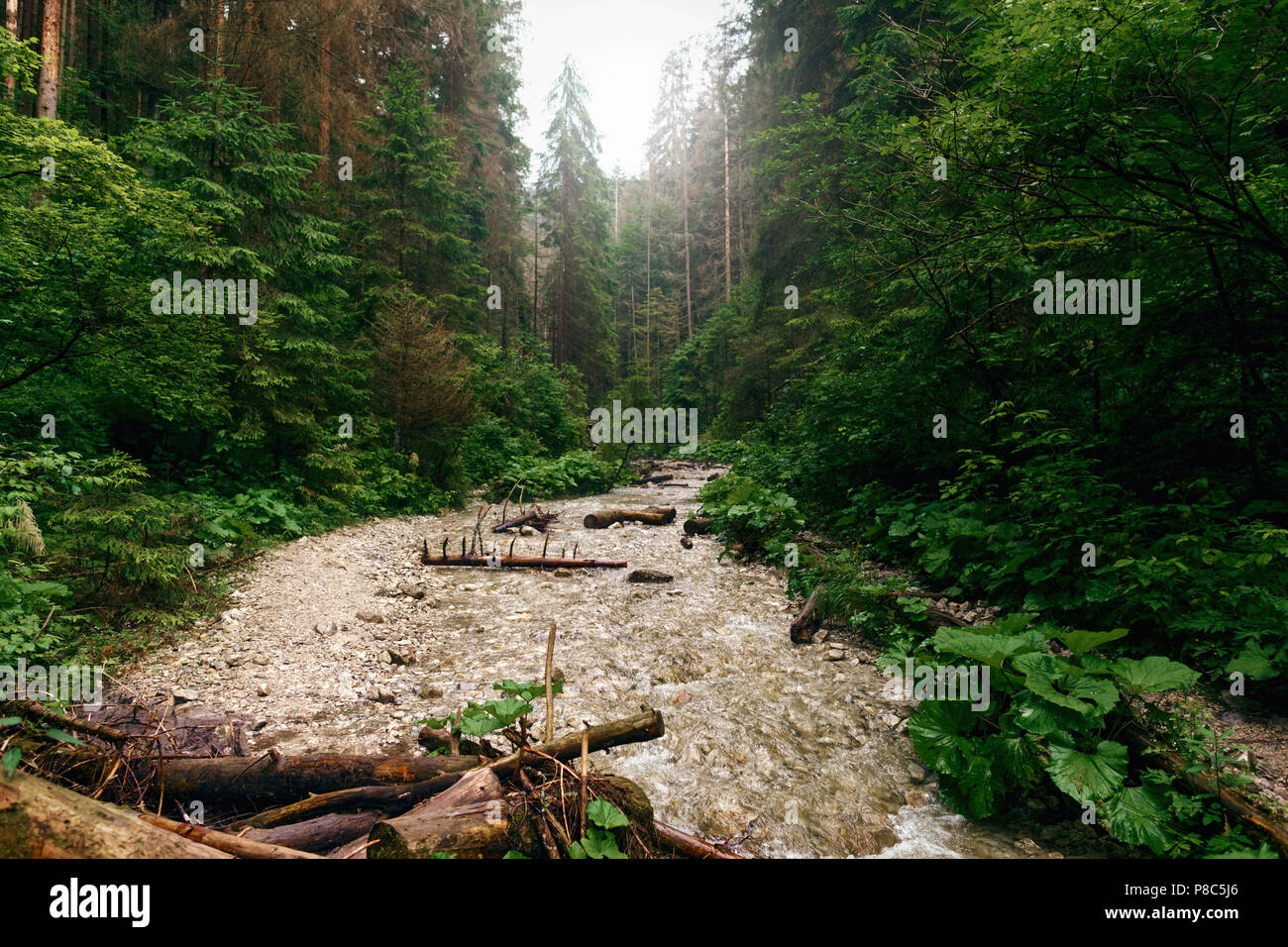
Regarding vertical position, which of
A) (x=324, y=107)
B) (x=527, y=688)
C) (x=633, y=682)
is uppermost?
(x=324, y=107)

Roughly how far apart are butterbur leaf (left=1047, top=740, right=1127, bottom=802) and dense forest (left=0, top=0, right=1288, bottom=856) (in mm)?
19

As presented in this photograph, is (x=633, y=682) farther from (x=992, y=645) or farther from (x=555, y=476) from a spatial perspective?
(x=555, y=476)

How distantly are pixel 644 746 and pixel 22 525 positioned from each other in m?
5.09

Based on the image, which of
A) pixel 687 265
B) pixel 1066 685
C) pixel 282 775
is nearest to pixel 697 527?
pixel 1066 685

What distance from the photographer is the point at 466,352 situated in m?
17.0

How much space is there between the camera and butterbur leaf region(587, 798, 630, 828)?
6.84ft

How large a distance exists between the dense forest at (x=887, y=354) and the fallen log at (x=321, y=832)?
109 inches

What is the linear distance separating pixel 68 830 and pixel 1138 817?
14.1ft

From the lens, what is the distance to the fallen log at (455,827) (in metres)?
1.79

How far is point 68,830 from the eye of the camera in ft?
5.21

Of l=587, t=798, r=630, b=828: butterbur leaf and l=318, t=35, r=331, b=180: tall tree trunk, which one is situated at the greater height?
l=318, t=35, r=331, b=180: tall tree trunk

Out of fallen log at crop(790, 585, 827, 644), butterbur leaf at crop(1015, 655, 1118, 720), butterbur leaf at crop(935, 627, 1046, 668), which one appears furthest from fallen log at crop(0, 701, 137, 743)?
fallen log at crop(790, 585, 827, 644)

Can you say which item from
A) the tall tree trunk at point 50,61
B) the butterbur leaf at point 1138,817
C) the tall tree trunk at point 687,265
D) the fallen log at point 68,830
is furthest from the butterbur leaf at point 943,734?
the tall tree trunk at point 687,265

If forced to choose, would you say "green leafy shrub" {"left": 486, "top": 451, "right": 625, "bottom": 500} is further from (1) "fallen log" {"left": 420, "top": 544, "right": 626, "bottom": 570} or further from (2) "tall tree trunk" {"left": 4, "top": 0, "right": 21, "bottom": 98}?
(2) "tall tree trunk" {"left": 4, "top": 0, "right": 21, "bottom": 98}
